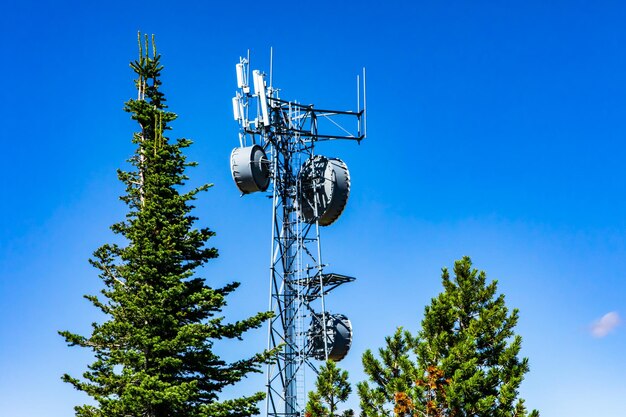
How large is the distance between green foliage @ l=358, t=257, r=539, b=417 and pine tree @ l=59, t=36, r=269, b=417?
4.94 m

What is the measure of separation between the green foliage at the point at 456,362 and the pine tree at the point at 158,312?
16.2ft

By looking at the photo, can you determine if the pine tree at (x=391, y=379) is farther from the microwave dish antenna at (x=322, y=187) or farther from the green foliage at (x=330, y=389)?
the microwave dish antenna at (x=322, y=187)

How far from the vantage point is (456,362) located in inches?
869

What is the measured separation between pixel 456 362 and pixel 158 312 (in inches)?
384

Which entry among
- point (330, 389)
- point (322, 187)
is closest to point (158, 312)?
point (330, 389)

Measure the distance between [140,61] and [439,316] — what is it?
1546 cm

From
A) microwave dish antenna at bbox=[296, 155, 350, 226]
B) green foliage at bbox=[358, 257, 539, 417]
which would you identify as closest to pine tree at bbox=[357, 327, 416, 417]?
green foliage at bbox=[358, 257, 539, 417]

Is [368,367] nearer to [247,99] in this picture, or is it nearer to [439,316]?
[439,316]

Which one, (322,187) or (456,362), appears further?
(322,187)

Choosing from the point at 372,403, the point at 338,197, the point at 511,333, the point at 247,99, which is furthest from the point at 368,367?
the point at 247,99

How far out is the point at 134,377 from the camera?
77.7 ft

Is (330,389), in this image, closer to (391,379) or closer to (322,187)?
(391,379)

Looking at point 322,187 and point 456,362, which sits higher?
point 322,187

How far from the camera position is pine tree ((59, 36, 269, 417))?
2392 centimetres
